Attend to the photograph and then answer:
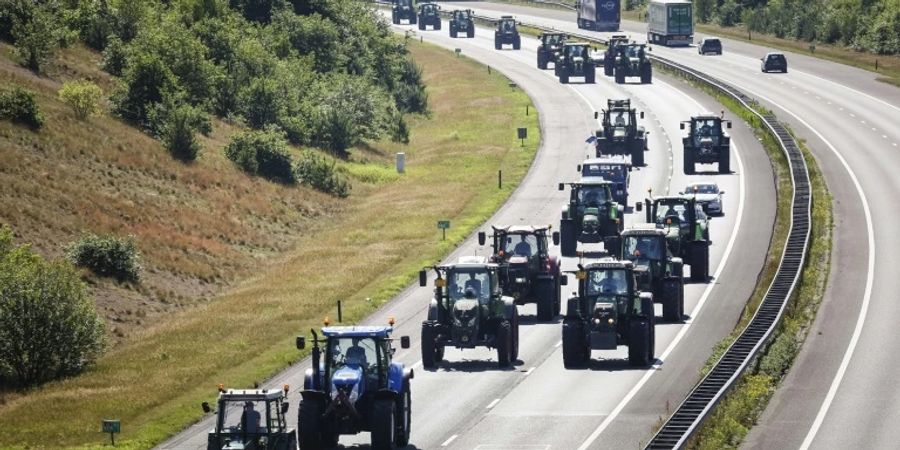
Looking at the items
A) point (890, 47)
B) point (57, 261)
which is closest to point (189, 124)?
point (57, 261)

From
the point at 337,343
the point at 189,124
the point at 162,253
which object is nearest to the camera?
the point at 337,343

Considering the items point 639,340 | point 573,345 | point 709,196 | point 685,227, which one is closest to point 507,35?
point 709,196

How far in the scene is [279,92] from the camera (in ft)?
338

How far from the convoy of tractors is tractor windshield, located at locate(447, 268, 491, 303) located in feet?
0.09

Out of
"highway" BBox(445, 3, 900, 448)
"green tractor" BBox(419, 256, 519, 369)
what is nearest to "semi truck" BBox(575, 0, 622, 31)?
"highway" BBox(445, 3, 900, 448)

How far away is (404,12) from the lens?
185125 millimetres

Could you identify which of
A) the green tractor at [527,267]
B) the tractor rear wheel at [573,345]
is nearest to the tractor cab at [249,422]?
the tractor rear wheel at [573,345]

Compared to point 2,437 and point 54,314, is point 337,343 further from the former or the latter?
point 54,314

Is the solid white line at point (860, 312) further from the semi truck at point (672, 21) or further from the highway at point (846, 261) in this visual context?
the semi truck at point (672, 21)

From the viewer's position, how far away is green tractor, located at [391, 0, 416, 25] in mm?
184750

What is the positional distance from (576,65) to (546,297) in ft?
257

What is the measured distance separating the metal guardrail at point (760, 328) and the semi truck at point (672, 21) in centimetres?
5422

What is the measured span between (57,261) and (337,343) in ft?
92.2

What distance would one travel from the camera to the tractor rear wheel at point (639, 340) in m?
47.1
